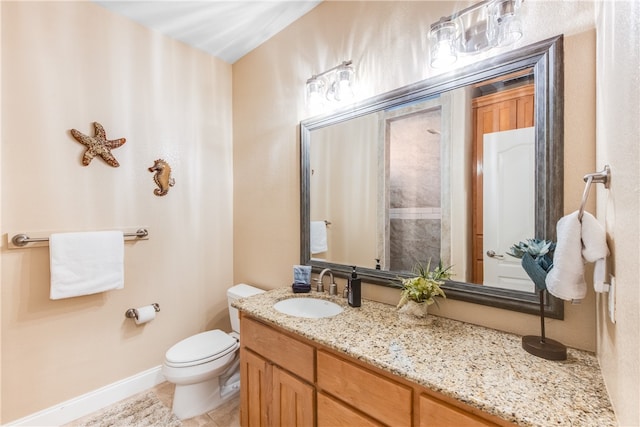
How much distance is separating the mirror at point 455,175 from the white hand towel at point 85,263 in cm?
136

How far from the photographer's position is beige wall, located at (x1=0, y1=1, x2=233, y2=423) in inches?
63.4

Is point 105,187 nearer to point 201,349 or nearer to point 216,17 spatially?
point 201,349

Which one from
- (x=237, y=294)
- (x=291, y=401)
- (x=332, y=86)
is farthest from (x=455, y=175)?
(x=237, y=294)

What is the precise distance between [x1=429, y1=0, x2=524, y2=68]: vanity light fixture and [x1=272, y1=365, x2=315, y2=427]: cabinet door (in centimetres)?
159

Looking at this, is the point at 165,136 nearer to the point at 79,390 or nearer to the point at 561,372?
the point at 79,390

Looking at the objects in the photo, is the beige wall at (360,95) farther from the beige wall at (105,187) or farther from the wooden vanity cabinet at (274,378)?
the wooden vanity cabinet at (274,378)

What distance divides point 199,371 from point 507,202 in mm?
1878

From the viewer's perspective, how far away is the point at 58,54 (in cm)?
173

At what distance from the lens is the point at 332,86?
1736mm

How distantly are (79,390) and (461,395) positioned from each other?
228 cm

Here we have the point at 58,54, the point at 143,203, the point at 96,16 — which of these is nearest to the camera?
the point at 58,54

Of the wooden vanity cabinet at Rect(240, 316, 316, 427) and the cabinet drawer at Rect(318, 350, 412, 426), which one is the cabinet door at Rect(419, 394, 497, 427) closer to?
the cabinet drawer at Rect(318, 350, 412, 426)

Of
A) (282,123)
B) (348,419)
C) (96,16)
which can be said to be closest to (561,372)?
(348,419)

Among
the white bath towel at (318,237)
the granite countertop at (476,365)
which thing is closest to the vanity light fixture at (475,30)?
the white bath towel at (318,237)
